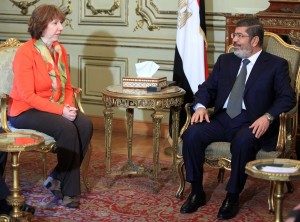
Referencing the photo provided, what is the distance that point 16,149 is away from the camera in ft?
9.11

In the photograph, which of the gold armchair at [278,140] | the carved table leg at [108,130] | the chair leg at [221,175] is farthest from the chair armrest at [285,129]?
the carved table leg at [108,130]

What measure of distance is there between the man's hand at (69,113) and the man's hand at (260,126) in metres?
1.02

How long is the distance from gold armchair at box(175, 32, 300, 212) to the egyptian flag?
0.76 meters

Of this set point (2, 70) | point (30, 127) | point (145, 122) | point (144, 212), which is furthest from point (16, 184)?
point (145, 122)

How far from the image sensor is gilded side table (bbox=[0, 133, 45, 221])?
2.79 m

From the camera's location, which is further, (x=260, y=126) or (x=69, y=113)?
(x=69, y=113)

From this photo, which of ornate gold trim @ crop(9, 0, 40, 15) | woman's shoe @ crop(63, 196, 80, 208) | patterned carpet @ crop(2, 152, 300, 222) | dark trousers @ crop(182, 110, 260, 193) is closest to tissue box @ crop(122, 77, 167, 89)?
dark trousers @ crop(182, 110, 260, 193)

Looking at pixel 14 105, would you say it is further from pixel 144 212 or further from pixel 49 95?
pixel 144 212

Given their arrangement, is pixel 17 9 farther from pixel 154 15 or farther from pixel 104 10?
pixel 154 15

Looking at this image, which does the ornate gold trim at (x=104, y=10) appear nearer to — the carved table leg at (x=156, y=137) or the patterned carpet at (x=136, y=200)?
the patterned carpet at (x=136, y=200)

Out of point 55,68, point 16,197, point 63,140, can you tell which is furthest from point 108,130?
point 16,197

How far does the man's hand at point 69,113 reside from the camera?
11.4 feet

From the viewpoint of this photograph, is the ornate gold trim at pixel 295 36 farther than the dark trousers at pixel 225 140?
Yes

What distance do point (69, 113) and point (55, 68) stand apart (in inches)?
12.3
